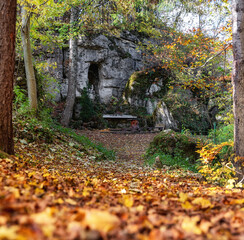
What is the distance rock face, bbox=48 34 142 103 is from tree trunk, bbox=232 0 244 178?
14341mm

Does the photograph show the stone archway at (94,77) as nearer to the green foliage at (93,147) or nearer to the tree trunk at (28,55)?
the green foliage at (93,147)

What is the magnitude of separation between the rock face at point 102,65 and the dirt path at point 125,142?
535 centimetres

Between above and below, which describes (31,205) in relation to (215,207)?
above

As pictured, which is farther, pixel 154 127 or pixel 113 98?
pixel 113 98

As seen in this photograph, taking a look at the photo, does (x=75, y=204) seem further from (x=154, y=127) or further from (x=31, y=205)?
(x=154, y=127)

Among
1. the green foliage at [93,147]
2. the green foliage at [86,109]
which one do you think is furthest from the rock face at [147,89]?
the green foliage at [93,147]

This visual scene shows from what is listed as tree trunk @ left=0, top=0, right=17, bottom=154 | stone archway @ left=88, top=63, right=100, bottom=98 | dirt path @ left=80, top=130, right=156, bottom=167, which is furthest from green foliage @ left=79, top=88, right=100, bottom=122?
tree trunk @ left=0, top=0, right=17, bottom=154

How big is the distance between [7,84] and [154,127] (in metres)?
13.1

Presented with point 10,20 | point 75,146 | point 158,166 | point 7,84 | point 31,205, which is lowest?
point 158,166

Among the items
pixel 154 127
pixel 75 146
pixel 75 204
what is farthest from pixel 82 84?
pixel 75 204

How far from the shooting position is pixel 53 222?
1.05 meters

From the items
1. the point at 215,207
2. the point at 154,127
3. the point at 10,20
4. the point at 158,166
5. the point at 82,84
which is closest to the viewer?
the point at 215,207

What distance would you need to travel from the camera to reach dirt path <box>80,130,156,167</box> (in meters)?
10.1

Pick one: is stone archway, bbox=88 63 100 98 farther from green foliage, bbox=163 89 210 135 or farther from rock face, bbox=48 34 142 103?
green foliage, bbox=163 89 210 135
